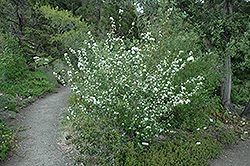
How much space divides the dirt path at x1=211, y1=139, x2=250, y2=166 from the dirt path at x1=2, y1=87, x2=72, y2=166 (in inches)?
116

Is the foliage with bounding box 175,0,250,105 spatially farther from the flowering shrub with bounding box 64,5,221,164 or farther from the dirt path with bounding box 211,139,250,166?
the flowering shrub with bounding box 64,5,221,164

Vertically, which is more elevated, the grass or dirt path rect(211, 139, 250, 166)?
dirt path rect(211, 139, 250, 166)

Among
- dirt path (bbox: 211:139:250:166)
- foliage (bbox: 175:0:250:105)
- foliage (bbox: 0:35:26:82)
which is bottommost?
dirt path (bbox: 211:139:250:166)

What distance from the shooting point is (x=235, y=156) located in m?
3.79

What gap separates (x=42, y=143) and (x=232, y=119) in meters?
5.50

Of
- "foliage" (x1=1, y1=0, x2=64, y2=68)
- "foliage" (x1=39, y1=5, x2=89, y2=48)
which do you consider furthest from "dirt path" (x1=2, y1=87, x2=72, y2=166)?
"foliage" (x1=39, y1=5, x2=89, y2=48)

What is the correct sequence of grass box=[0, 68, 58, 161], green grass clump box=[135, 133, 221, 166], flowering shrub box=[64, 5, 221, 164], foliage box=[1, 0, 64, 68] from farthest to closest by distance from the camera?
1. foliage box=[1, 0, 64, 68]
2. grass box=[0, 68, 58, 161]
3. green grass clump box=[135, 133, 221, 166]
4. flowering shrub box=[64, 5, 221, 164]

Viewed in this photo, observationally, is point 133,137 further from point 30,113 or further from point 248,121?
point 248,121

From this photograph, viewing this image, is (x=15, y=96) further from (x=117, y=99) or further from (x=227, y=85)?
(x=227, y=85)

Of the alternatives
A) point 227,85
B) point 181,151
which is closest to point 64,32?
point 227,85

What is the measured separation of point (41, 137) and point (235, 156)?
13.7 feet

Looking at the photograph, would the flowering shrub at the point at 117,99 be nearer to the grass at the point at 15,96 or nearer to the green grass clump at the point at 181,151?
the green grass clump at the point at 181,151

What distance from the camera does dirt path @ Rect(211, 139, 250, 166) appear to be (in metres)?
3.50

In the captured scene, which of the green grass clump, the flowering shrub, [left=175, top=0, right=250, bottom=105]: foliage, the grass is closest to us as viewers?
the flowering shrub
